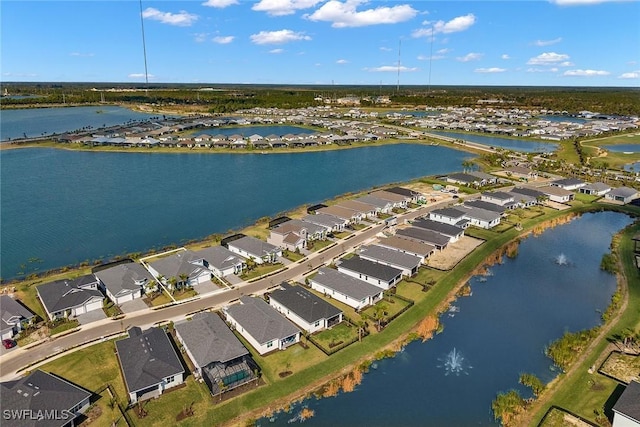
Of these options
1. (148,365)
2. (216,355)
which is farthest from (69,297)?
(216,355)

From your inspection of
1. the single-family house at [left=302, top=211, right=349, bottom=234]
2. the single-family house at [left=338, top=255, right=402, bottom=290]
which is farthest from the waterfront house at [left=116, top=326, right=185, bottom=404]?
the single-family house at [left=302, top=211, right=349, bottom=234]

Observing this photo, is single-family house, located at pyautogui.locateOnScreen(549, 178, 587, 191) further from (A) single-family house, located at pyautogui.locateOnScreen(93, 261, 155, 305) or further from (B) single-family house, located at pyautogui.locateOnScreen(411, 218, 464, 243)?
(A) single-family house, located at pyautogui.locateOnScreen(93, 261, 155, 305)

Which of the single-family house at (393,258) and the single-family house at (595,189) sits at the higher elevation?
the single-family house at (595,189)

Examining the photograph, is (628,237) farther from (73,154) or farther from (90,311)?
(73,154)

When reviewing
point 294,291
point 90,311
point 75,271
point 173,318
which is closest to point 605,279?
point 294,291

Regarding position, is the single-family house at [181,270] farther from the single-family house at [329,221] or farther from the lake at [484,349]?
the lake at [484,349]

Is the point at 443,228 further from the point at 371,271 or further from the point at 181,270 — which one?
the point at 181,270

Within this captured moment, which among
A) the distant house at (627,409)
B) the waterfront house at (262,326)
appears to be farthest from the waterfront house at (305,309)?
the distant house at (627,409)
